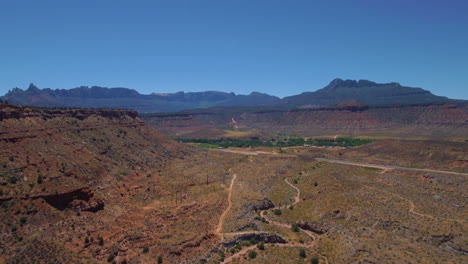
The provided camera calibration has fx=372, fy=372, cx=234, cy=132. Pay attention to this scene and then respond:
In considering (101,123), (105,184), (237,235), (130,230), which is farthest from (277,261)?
(101,123)

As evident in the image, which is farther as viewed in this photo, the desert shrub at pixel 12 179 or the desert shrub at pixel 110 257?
the desert shrub at pixel 12 179

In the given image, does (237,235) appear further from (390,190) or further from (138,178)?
(390,190)

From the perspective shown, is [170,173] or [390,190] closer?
[390,190]

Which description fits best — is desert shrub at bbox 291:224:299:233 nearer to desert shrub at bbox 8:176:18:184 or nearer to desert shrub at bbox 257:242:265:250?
desert shrub at bbox 257:242:265:250

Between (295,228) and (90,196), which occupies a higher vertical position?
(90,196)

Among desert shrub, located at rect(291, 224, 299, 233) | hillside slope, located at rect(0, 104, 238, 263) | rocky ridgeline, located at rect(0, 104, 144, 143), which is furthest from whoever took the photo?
rocky ridgeline, located at rect(0, 104, 144, 143)

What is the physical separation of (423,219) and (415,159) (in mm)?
64715

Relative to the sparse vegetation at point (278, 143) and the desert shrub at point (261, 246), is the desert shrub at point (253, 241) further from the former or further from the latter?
the sparse vegetation at point (278, 143)

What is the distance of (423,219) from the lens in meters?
52.6

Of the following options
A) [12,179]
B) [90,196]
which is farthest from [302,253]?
[12,179]

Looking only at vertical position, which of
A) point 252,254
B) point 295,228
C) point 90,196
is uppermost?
point 90,196

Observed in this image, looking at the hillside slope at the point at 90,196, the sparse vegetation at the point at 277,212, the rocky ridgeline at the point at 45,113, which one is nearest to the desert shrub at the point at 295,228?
the sparse vegetation at the point at 277,212

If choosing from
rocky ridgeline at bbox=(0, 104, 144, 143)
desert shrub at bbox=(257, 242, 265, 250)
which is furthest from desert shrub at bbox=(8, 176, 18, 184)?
desert shrub at bbox=(257, 242, 265, 250)

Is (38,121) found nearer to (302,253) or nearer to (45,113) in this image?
(45,113)
